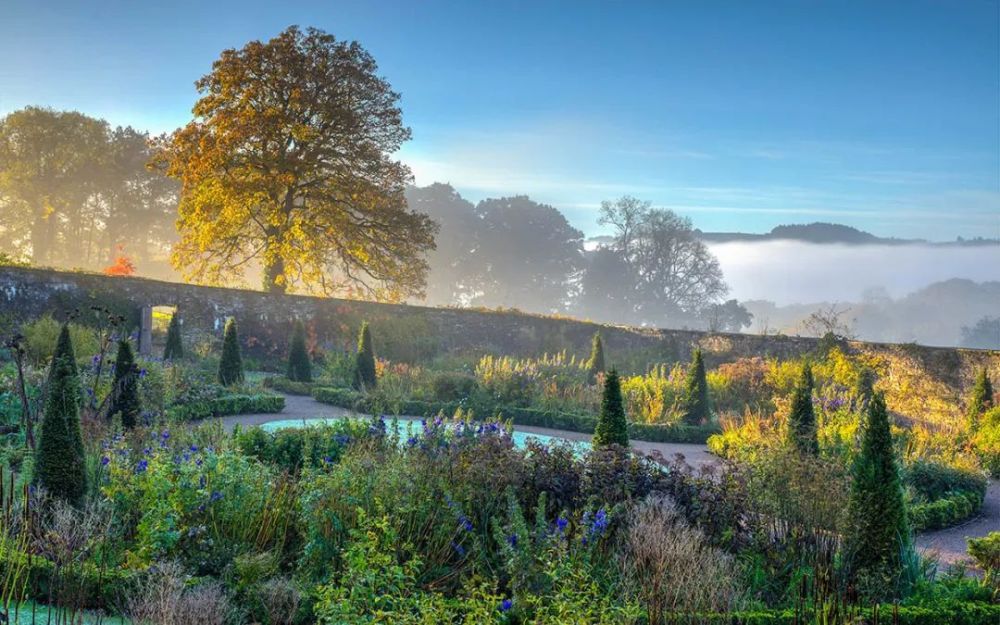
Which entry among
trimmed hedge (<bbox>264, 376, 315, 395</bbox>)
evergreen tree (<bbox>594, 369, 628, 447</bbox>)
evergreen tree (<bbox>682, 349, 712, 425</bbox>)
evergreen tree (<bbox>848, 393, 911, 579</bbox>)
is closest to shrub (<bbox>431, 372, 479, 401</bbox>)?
trimmed hedge (<bbox>264, 376, 315, 395</bbox>)

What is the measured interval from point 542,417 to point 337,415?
345 centimetres

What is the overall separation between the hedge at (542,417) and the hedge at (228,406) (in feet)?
4.05

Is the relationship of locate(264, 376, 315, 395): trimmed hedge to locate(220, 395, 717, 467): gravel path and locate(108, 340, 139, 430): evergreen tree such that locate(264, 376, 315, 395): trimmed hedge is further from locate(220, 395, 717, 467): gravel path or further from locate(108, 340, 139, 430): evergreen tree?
locate(108, 340, 139, 430): evergreen tree

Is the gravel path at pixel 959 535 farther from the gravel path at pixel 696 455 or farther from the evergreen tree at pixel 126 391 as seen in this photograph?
the evergreen tree at pixel 126 391

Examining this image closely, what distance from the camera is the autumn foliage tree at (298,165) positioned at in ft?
73.0

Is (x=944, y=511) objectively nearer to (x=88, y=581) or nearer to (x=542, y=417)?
(x=542, y=417)

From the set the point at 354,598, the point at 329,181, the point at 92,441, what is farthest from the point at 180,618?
the point at 329,181

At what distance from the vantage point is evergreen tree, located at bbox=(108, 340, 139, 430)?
9766 millimetres

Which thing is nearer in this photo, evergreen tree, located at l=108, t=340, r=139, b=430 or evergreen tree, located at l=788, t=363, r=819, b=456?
evergreen tree, located at l=788, t=363, r=819, b=456

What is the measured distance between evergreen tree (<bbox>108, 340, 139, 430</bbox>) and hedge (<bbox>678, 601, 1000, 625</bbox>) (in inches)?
291

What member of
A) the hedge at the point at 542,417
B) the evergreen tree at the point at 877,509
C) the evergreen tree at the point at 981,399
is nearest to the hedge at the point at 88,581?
the evergreen tree at the point at 877,509

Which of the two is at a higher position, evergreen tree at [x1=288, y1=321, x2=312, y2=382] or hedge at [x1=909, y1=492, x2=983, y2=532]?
evergreen tree at [x1=288, y1=321, x2=312, y2=382]

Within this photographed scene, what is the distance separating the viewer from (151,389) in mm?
10867

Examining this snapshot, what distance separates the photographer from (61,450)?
20.3 feet
